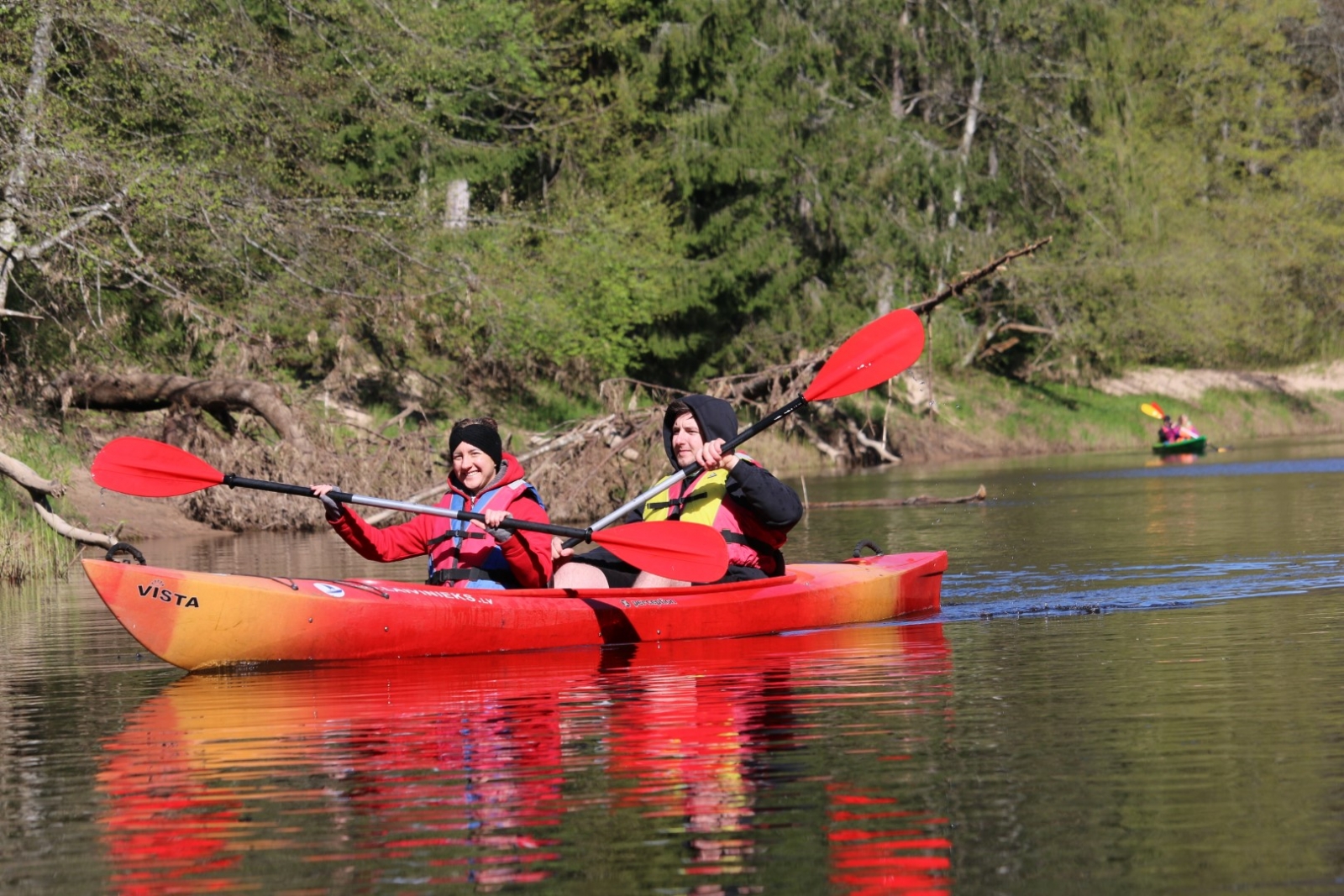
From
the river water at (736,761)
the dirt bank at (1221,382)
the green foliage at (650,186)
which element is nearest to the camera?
the river water at (736,761)

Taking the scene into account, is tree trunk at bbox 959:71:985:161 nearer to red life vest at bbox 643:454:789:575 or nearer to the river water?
the river water

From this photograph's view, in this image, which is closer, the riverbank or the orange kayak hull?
the orange kayak hull

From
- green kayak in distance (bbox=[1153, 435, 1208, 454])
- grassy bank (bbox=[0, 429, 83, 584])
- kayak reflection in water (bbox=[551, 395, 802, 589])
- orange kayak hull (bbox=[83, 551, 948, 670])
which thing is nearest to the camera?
orange kayak hull (bbox=[83, 551, 948, 670])

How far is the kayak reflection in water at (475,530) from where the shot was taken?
7.97 m

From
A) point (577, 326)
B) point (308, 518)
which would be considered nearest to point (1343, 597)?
point (308, 518)

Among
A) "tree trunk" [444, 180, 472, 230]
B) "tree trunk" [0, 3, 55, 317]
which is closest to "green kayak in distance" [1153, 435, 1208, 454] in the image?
"tree trunk" [444, 180, 472, 230]

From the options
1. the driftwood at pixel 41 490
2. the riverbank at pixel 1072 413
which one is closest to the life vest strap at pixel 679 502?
the driftwood at pixel 41 490

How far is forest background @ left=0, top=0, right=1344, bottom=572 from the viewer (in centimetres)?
1573

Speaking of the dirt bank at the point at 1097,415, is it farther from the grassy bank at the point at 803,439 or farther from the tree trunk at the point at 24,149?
the tree trunk at the point at 24,149

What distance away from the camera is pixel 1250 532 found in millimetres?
13227

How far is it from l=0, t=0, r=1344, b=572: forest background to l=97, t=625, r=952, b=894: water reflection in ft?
25.6

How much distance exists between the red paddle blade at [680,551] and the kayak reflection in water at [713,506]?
6.4 inches

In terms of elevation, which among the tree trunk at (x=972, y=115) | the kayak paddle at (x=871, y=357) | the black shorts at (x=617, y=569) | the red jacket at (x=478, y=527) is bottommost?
the black shorts at (x=617, y=569)

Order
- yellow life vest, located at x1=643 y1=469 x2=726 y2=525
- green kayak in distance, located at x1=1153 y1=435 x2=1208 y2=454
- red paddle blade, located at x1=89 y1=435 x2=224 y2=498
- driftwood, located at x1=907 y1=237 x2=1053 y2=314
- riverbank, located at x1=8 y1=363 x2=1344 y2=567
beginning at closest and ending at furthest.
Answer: yellow life vest, located at x1=643 y1=469 x2=726 y2=525 → red paddle blade, located at x1=89 y1=435 x2=224 y2=498 → driftwood, located at x1=907 y1=237 x2=1053 y2=314 → green kayak in distance, located at x1=1153 y1=435 x2=1208 y2=454 → riverbank, located at x1=8 y1=363 x2=1344 y2=567
